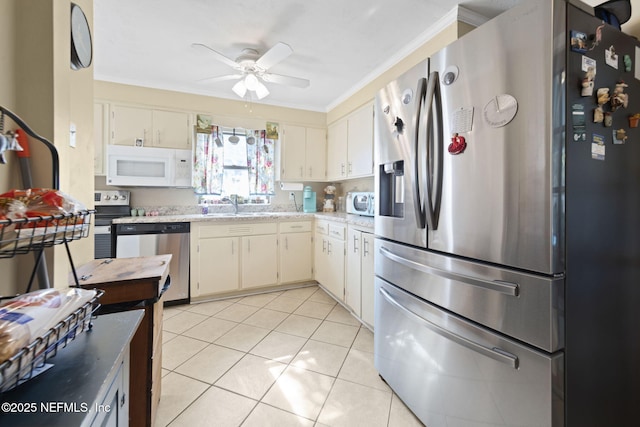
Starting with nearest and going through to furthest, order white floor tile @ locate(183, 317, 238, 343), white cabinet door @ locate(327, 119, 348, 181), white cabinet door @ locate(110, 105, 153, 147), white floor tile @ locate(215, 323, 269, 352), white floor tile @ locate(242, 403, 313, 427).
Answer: white floor tile @ locate(242, 403, 313, 427)
white floor tile @ locate(215, 323, 269, 352)
white floor tile @ locate(183, 317, 238, 343)
white cabinet door @ locate(110, 105, 153, 147)
white cabinet door @ locate(327, 119, 348, 181)

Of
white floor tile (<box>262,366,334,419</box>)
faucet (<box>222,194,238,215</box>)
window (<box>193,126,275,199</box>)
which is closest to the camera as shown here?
white floor tile (<box>262,366,334,419</box>)

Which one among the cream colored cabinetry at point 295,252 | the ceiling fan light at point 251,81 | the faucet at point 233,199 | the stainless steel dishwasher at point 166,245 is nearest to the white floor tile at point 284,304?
the cream colored cabinetry at point 295,252

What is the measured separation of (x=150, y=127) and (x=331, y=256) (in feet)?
8.60

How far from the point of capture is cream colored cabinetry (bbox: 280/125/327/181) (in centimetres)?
386

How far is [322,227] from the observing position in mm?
3385

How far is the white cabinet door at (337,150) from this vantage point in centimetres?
357

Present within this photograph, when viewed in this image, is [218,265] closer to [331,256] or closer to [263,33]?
[331,256]

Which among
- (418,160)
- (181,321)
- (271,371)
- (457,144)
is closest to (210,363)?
(271,371)

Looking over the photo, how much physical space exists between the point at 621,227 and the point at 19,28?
231 centimetres

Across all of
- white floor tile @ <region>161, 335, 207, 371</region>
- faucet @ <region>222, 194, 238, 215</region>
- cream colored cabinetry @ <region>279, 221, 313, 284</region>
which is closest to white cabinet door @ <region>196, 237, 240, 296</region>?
cream colored cabinetry @ <region>279, 221, 313, 284</region>

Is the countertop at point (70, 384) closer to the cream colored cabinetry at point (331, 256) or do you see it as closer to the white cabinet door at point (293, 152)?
the cream colored cabinetry at point (331, 256)

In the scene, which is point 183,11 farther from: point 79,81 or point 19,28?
point 19,28

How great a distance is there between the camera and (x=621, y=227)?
3.52 feet

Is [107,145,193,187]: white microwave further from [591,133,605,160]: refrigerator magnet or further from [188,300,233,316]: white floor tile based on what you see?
[591,133,605,160]: refrigerator magnet
